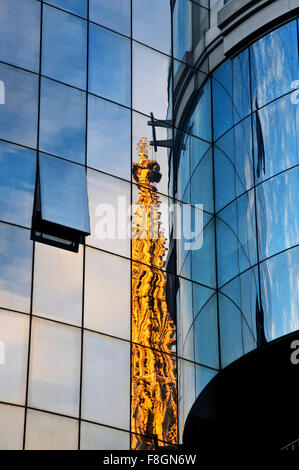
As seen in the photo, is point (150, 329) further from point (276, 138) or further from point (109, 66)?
point (109, 66)

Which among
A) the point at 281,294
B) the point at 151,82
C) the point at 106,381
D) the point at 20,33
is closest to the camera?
the point at 106,381

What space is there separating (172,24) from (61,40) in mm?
5477

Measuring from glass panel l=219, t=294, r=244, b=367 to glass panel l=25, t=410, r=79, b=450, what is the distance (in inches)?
260

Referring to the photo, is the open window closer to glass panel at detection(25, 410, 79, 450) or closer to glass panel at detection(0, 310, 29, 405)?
glass panel at detection(0, 310, 29, 405)

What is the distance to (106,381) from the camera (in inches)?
1211

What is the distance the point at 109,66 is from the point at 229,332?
10.3 metres

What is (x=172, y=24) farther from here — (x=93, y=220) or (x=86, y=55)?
(x=93, y=220)

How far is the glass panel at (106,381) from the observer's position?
98.9ft

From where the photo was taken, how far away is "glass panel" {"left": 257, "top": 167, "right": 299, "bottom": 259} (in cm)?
3197

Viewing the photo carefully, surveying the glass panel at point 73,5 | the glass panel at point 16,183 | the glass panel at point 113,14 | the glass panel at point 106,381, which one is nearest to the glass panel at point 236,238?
the glass panel at point 106,381

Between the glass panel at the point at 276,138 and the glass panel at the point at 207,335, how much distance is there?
197 inches

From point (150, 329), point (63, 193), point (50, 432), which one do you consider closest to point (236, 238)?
point (150, 329)

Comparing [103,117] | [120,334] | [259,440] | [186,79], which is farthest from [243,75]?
[259,440]

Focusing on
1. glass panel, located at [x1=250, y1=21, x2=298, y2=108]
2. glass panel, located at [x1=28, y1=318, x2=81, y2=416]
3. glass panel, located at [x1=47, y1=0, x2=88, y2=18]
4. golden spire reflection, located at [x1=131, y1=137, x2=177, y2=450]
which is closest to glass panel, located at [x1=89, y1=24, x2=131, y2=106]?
glass panel, located at [x1=47, y1=0, x2=88, y2=18]
